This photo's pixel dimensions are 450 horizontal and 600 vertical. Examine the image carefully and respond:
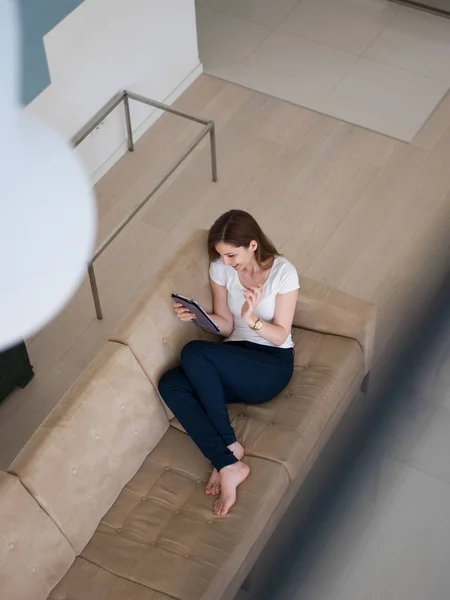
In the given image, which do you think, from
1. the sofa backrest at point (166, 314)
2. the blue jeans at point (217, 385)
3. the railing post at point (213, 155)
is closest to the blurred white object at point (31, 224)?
the railing post at point (213, 155)

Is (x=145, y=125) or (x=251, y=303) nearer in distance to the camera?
(x=251, y=303)

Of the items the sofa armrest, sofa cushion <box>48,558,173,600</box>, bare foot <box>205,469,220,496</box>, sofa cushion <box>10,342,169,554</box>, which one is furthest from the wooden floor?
bare foot <box>205,469,220,496</box>

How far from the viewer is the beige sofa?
263 centimetres

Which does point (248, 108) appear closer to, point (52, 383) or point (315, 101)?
point (315, 101)

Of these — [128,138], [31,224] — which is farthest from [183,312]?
[128,138]

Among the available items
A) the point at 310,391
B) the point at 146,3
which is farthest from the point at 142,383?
the point at 146,3

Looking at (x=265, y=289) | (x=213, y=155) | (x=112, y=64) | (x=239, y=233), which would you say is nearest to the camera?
(x=239, y=233)

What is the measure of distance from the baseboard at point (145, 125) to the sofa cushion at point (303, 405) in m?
1.66

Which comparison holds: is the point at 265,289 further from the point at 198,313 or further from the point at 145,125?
the point at 145,125

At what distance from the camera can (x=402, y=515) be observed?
320cm

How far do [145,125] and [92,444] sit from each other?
2.34 m

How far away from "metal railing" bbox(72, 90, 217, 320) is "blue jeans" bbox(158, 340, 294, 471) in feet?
2.84

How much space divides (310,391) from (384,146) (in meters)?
1.94

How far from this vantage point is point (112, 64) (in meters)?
4.20
